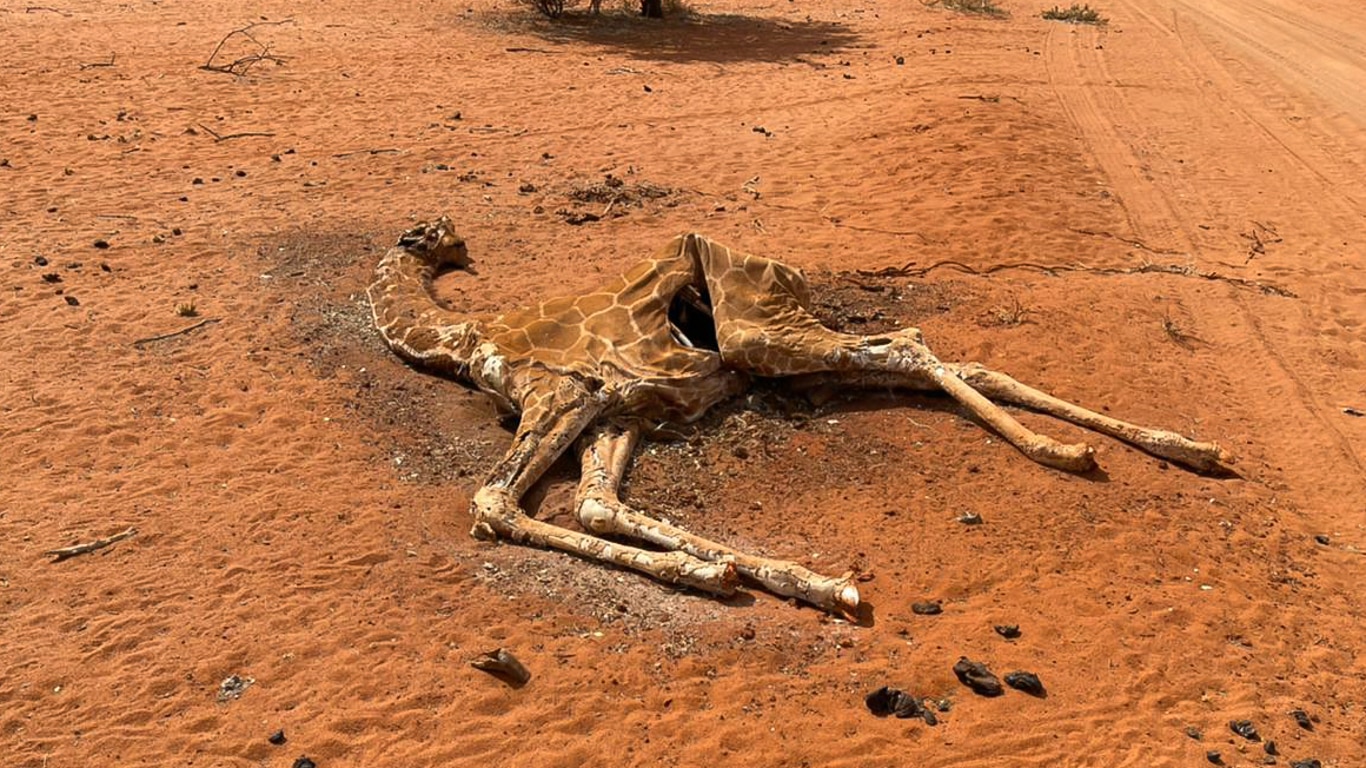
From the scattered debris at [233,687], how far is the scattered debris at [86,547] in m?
1.42

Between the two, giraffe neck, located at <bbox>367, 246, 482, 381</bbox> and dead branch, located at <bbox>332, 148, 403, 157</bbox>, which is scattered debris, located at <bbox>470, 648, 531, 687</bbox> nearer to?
giraffe neck, located at <bbox>367, 246, 482, 381</bbox>

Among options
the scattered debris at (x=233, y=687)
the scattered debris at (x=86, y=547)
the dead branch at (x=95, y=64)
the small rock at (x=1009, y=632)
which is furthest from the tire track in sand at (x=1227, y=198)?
the dead branch at (x=95, y=64)

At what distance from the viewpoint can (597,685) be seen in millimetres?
4855

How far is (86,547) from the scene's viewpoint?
5773mm

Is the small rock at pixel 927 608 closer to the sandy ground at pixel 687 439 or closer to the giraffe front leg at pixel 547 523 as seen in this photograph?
the sandy ground at pixel 687 439

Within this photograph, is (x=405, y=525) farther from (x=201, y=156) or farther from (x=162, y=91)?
(x=162, y=91)

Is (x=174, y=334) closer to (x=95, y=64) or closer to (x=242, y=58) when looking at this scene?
(x=95, y=64)

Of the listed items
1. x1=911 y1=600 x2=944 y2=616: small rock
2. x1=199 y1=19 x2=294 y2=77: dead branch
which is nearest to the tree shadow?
x1=199 y1=19 x2=294 y2=77: dead branch

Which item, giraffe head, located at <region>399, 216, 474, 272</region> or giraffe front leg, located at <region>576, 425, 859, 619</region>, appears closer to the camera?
giraffe front leg, located at <region>576, 425, 859, 619</region>

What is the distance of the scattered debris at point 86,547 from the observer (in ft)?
18.7

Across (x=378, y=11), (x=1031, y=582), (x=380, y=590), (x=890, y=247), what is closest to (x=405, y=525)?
(x=380, y=590)

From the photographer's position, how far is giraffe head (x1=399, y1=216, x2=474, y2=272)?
879cm

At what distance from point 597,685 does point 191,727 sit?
165 centimetres

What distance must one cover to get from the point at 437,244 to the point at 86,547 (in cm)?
386
